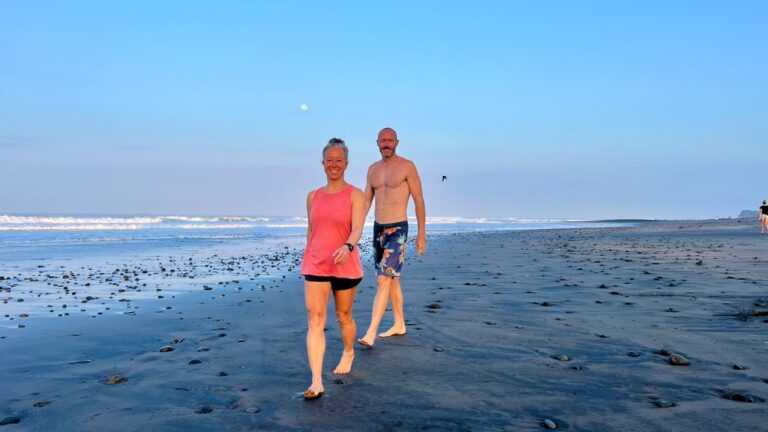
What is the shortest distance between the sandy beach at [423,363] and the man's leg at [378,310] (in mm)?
173

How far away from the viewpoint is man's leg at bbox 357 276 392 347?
6352 mm

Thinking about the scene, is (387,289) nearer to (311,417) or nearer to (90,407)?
(311,417)

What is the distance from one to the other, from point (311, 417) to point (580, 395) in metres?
2.19

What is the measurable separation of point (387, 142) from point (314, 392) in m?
3.34

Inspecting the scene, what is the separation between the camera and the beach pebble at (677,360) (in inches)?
205

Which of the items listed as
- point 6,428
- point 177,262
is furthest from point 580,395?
point 177,262

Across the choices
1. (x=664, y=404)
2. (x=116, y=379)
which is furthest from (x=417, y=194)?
(x=116, y=379)

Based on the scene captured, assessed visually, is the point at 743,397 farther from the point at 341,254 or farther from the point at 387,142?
the point at 387,142

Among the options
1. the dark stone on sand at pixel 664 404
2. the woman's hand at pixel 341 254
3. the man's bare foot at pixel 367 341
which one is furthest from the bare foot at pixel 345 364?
the dark stone on sand at pixel 664 404

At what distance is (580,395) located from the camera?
4.43 m

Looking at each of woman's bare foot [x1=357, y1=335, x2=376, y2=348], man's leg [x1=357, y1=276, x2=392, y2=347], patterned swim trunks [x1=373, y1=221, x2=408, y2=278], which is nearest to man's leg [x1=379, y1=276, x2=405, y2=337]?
man's leg [x1=357, y1=276, x2=392, y2=347]

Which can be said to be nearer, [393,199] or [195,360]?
[195,360]

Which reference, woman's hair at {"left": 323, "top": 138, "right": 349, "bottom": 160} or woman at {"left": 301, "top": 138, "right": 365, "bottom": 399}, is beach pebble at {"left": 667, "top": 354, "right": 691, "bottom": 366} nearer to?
woman at {"left": 301, "top": 138, "right": 365, "bottom": 399}

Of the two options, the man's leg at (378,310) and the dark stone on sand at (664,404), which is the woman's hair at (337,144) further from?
the dark stone on sand at (664,404)
